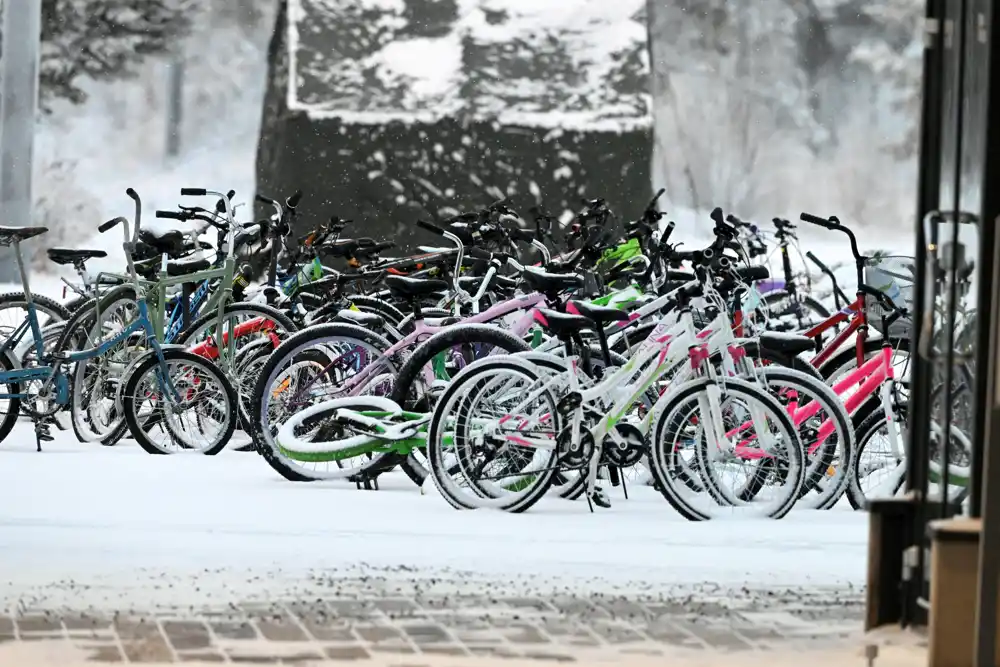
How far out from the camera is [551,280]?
20.8 feet

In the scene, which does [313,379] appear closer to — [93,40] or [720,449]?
[720,449]

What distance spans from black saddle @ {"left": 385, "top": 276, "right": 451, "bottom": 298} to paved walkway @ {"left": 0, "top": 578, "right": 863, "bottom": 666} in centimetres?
201

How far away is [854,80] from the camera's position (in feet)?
78.2

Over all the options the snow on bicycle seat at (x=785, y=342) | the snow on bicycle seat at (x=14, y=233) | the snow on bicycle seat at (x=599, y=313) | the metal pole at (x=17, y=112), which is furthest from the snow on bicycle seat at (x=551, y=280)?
the metal pole at (x=17, y=112)

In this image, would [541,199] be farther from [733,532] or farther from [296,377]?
[733,532]

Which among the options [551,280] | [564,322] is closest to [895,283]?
[551,280]

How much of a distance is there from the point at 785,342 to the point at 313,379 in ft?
6.02

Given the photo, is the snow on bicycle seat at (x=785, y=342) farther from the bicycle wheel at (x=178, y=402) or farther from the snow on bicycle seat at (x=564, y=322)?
the bicycle wheel at (x=178, y=402)

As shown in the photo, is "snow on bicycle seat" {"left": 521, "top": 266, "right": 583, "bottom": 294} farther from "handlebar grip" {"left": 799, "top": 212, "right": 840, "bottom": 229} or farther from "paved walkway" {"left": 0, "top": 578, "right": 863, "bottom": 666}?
"paved walkway" {"left": 0, "top": 578, "right": 863, "bottom": 666}

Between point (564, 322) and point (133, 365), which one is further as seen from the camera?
point (133, 365)

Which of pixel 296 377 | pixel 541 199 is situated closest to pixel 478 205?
pixel 541 199

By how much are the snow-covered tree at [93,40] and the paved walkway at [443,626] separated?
17.5 metres

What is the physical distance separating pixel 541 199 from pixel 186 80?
33.9 ft

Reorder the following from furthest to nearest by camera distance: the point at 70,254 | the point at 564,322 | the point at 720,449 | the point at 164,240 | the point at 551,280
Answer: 1. the point at 70,254
2. the point at 164,240
3. the point at 551,280
4. the point at 564,322
5. the point at 720,449
